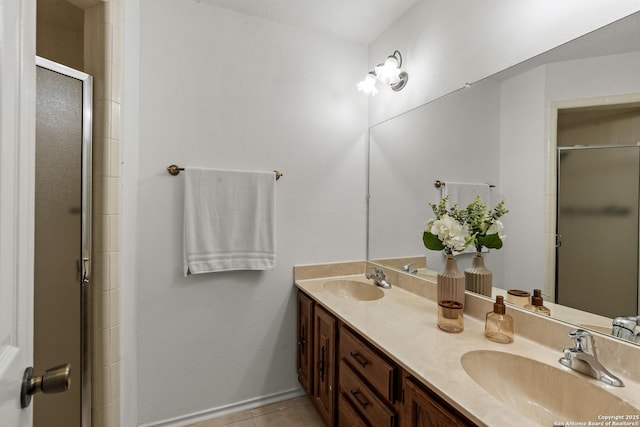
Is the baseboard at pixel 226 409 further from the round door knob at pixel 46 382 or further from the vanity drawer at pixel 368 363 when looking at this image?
the round door knob at pixel 46 382

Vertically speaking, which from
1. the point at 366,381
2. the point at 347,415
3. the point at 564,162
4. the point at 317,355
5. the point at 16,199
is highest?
the point at 564,162

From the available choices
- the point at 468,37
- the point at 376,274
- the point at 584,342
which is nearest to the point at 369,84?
the point at 468,37

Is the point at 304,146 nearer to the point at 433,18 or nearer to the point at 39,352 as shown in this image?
the point at 433,18

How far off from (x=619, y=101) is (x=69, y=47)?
8.97 ft

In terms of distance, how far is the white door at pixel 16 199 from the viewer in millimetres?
464

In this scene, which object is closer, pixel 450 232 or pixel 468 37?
pixel 450 232

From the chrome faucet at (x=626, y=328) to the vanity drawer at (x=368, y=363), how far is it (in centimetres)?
68

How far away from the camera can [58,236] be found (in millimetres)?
1169

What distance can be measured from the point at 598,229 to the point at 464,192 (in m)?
0.50

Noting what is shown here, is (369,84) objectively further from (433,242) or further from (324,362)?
(324,362)

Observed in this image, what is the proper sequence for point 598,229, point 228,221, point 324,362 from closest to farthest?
point 598,229
point 324,362
point 228,221

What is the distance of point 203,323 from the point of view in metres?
1.74

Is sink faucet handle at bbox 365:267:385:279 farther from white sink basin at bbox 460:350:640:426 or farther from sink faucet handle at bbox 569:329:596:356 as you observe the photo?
sink faucet handle at bbox 569:329:596:356

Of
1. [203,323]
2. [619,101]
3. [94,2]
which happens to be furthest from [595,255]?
[94,2]
